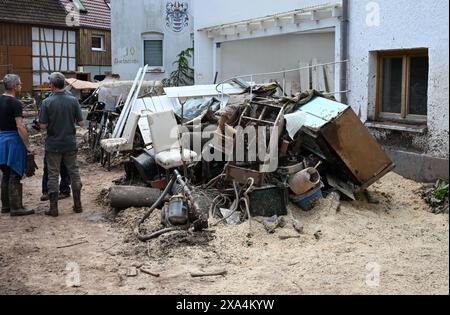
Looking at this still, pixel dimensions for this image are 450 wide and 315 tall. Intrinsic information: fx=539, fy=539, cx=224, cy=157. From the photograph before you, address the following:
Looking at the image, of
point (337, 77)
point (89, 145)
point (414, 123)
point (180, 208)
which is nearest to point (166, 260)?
point (180, 208)

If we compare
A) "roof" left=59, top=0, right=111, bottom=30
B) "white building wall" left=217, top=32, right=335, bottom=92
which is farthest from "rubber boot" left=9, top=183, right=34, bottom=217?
"roof" left=59, top=0, right=111, bottom=30

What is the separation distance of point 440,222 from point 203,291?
3.32 meters

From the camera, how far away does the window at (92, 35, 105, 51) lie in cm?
2953

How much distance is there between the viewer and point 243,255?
17.2 feet

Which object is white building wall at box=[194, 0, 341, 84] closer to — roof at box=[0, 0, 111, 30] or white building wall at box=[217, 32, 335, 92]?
white building wall at box=[217, 32, 335, 92]

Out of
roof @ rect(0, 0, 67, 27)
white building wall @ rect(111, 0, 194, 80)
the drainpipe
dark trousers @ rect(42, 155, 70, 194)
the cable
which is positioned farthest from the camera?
roof @ rect(0, 0, 67, 27)

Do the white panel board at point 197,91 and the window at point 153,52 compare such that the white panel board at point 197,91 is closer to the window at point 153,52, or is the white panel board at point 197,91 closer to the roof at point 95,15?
the window at point 153,52

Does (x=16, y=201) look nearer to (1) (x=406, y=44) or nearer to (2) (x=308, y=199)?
(2) (x=308, y=199)

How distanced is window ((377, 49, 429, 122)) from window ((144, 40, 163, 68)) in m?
14.1

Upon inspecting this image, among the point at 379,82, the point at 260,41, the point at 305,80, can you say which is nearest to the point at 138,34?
the point at 260,41

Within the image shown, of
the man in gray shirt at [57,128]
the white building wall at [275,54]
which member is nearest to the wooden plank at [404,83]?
the white building wall at [275,54]

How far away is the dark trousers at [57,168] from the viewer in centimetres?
684

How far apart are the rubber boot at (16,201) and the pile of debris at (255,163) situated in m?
1.21

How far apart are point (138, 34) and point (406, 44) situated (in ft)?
49.0
